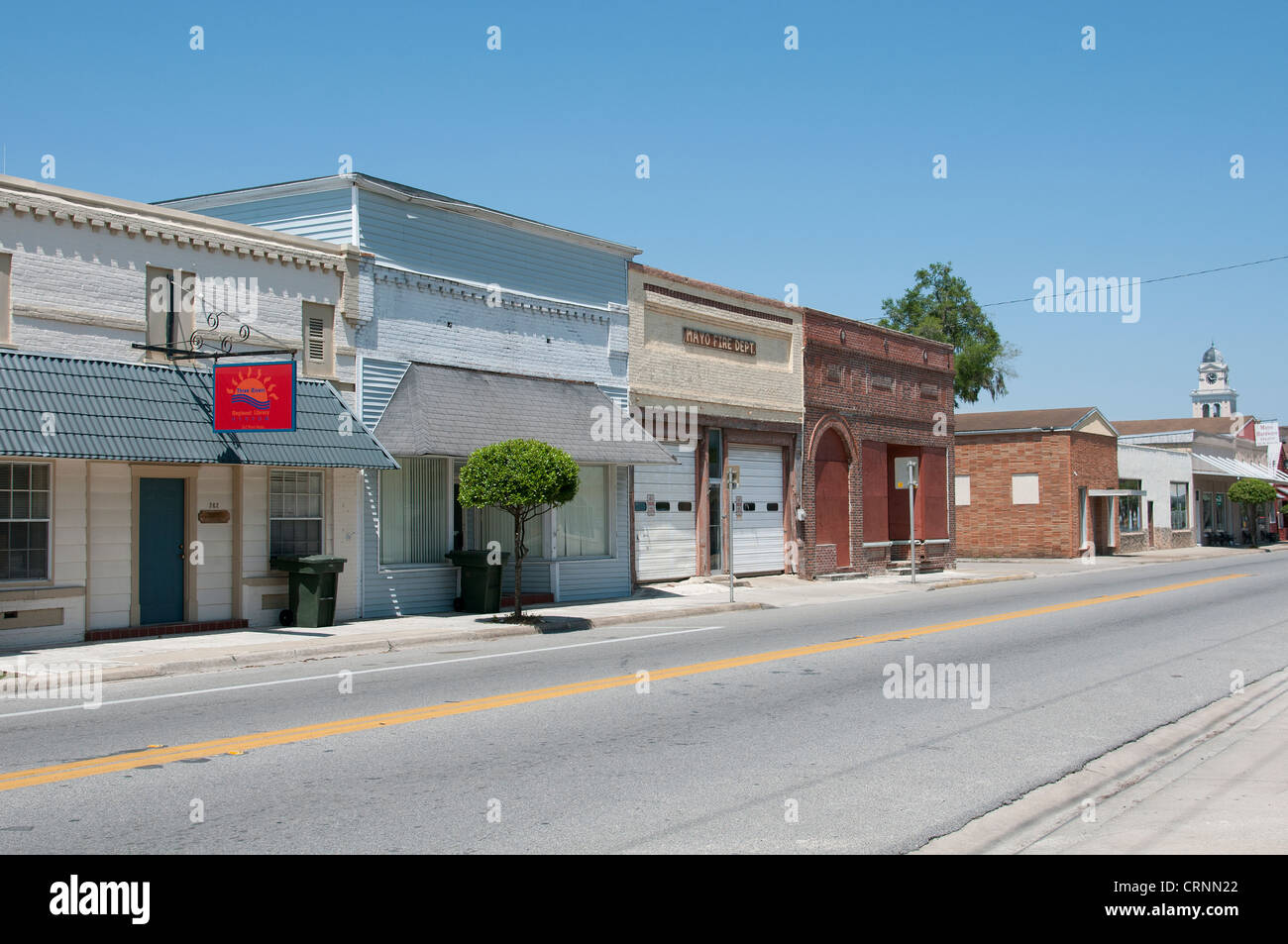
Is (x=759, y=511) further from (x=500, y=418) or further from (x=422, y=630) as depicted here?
(x=422, y=630)

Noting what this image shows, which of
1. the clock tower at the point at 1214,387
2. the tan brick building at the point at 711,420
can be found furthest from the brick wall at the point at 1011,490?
the clock tower at the point at 1214,387

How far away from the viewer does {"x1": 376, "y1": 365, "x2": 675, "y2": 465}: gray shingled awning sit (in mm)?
18516

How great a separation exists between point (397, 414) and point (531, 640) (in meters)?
4.84

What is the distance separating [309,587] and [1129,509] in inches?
1645

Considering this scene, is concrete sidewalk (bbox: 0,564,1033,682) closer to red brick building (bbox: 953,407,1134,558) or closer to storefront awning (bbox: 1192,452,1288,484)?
red brick building (bbox: 953,407,1134,558)

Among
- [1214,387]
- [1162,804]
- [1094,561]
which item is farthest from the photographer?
[1214,387]

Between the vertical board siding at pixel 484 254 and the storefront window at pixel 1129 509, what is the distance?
106 ft

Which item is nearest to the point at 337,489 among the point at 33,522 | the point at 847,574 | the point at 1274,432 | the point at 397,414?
the point at 397,414

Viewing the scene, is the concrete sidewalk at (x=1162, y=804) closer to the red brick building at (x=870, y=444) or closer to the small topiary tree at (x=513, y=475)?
the small topiary tree at (x=513, y=475)

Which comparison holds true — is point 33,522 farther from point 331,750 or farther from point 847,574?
point 847,574

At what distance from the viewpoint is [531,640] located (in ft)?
53.5

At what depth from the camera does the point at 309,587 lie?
670 inches

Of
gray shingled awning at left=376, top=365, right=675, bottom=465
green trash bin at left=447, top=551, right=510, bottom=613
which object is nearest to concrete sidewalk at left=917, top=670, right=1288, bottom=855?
green trash bin at left=447, top=551, right=510, bottom=613

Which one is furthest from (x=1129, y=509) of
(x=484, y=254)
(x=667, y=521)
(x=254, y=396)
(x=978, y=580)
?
(x=254, y=396)
